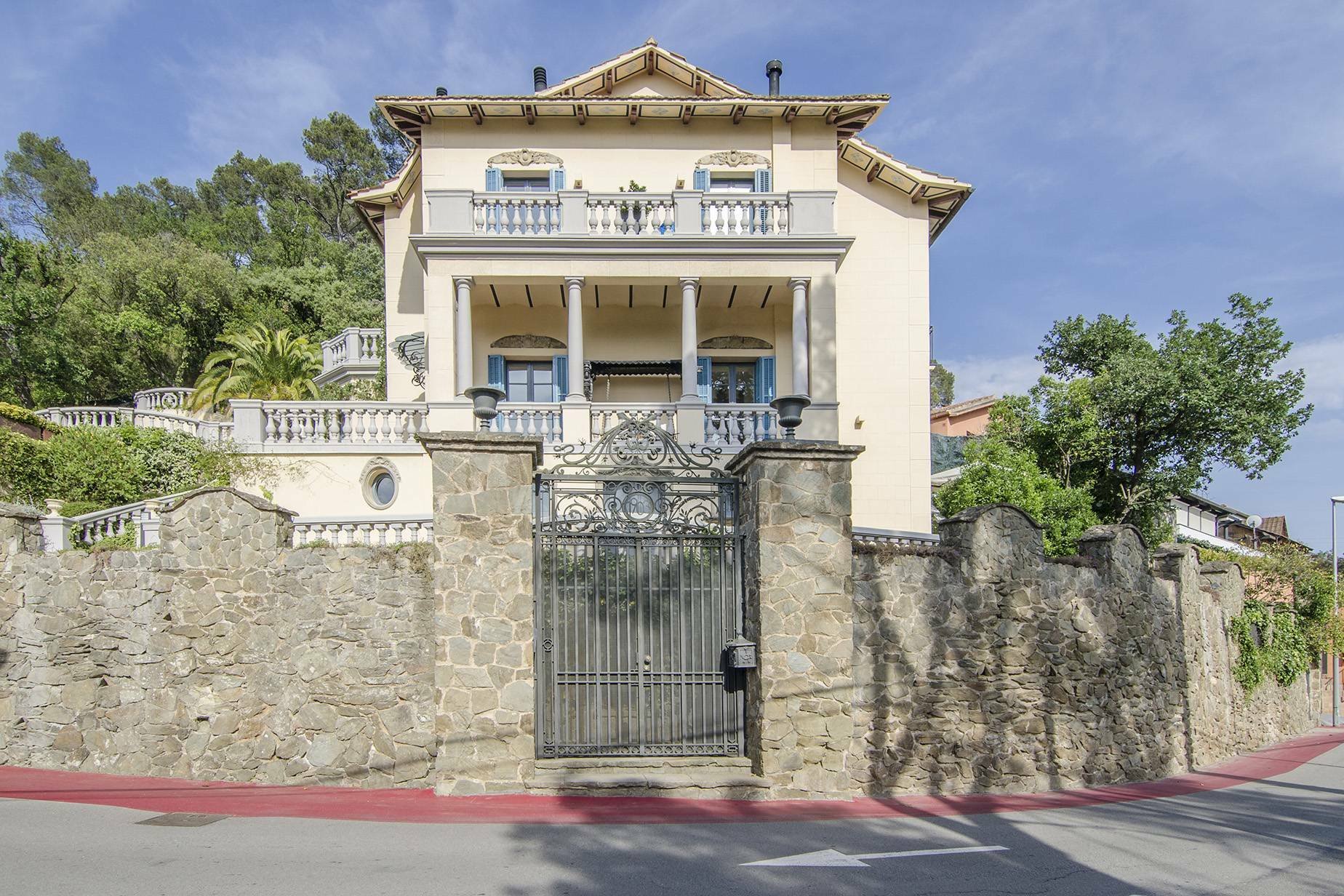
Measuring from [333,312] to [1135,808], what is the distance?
28513mm

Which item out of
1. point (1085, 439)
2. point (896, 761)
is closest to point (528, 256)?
point (896, 761)

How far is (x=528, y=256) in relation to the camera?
15.6 metres

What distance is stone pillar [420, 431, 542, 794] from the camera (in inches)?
289

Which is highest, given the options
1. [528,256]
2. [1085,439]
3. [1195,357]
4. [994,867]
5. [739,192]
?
[739,192]

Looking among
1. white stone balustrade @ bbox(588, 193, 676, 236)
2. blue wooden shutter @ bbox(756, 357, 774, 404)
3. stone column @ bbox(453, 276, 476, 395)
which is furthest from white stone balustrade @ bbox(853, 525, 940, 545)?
stone column @ bbox(453, 276, 476, 395)

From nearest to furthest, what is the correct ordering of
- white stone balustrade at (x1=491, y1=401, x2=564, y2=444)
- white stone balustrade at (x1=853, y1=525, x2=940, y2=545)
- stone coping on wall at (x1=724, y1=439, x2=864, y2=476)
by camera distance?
stone coping on wall at (x1=724, y1=439, x2=864, y2=476) < white stone balustrade at (x1=853, y1=525, x2=940, y2=545) < white stone balustrade at (x1=491, y1=401, x2=564, y2=444)

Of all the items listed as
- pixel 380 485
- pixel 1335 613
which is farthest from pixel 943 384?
pixel 380 485

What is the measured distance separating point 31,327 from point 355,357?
11.7 meters

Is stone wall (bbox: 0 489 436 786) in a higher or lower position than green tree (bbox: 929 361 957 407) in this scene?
lower

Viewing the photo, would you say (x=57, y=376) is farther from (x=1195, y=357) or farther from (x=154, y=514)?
(x=1195, y=357)

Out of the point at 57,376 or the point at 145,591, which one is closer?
the point at 145,591

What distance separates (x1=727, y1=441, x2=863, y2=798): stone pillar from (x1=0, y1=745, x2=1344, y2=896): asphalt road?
0.74m

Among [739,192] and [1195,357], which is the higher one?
[739,192]

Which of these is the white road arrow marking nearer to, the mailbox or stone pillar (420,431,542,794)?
the mailbox
